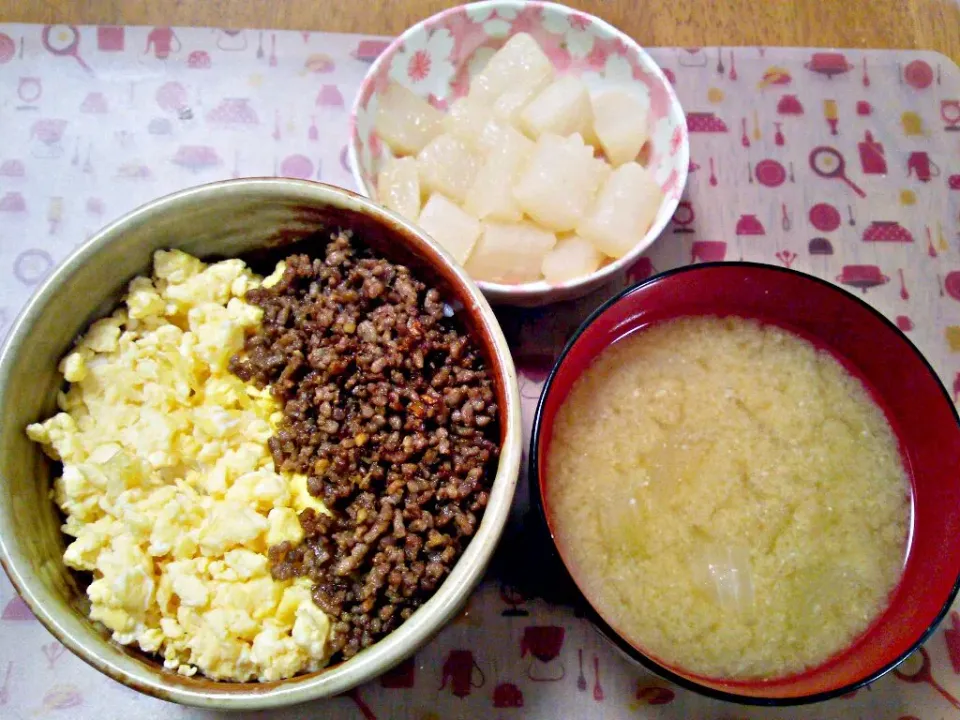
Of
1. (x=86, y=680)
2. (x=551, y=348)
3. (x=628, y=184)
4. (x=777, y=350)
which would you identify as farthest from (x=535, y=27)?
(x=86, y=680)

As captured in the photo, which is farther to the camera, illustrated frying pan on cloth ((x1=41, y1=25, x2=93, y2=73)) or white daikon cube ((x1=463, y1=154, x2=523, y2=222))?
illustrated frying pan on cloth ((x1=41, y1=25, x2=93, y2=73))

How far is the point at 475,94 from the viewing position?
5.71ft

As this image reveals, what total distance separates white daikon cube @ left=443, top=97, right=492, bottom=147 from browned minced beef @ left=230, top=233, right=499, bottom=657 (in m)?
0.43

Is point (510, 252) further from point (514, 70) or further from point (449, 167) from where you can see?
point (514, 70)

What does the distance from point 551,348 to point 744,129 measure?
0.75 metres

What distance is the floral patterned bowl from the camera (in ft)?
5.37

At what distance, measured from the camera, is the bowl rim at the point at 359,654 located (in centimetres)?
109

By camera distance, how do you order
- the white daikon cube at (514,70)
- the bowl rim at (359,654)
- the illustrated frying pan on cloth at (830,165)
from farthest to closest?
the illustrated frying pan on cloth at (830,165), the white daikon cube at (514,70), the bowl rim at (359,654)

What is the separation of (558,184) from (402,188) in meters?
0.33

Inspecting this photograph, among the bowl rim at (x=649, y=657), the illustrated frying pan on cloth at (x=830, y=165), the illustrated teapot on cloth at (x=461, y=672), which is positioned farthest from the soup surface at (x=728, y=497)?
the illustrated frying pan on cloth at (x=830, y=165)

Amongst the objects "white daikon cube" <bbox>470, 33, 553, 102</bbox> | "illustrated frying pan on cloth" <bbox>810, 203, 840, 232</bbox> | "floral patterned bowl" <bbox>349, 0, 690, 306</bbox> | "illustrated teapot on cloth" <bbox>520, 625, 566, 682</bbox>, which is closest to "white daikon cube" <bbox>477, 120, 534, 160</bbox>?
"white daikon cube" <bbox>470, 33, 553, 102</bbox>

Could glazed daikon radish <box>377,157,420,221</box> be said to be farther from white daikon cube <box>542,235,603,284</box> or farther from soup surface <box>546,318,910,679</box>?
soup surface <box>546,318,910,679</box>

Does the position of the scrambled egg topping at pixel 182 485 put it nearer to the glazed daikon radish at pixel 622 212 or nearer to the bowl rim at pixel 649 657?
the bowl rim at pixel 649 657

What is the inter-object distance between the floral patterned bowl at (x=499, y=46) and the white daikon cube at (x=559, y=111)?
0.16 metres
